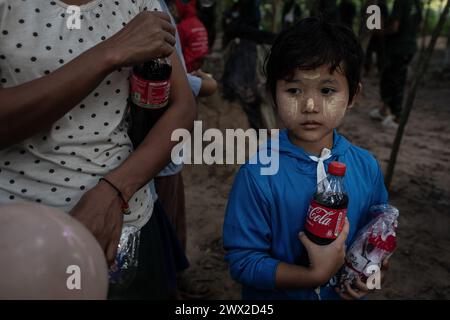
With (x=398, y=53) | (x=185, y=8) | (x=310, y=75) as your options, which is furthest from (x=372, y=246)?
(x=398, y=53)

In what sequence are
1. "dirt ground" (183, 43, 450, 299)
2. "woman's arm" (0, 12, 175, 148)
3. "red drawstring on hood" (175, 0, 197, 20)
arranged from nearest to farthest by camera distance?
"woman's arm" (0, 12, 175, 148) → "dirt ground" (183, 43, 450, 299) → "red drawstring on hood" (175, 0, 197, 20)

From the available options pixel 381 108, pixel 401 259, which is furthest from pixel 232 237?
pixel 381 108

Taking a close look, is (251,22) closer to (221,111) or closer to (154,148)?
(221,111)

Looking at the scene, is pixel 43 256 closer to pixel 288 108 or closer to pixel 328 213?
pixel 328 213

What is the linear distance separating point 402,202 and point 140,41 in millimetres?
3688

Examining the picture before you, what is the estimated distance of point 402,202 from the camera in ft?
13.6

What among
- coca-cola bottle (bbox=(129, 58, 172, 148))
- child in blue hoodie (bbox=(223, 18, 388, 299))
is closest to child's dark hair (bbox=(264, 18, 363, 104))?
child in blue hoodie (bbox=(223, 18, 388, 299))

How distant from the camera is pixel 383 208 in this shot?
144 cm

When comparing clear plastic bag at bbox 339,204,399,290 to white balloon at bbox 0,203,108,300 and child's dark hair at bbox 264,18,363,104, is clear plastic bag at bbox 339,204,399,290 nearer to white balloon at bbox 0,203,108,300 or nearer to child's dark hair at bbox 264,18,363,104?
child's dark hair at bbox 264,18,363,104

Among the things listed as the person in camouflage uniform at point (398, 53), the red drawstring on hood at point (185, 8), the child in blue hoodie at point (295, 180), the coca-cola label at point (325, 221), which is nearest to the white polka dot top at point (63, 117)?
the child in blue hoodie at point (295, 180)

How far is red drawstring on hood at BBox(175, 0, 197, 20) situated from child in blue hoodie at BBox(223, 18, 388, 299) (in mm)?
2814

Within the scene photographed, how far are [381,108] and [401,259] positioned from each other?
14.2 feet

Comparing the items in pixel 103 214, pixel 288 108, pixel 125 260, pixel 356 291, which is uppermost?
pixel 288 108

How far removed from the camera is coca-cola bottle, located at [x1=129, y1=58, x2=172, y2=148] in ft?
3.90
